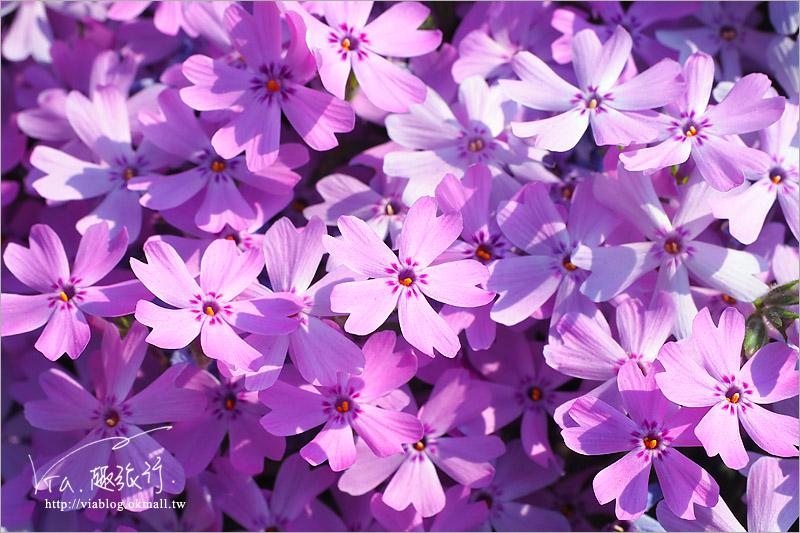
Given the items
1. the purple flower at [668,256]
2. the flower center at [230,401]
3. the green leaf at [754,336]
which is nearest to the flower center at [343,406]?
the flower center at [230,401]

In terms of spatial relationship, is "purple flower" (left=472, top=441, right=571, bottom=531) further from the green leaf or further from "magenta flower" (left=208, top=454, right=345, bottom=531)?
the green leaf

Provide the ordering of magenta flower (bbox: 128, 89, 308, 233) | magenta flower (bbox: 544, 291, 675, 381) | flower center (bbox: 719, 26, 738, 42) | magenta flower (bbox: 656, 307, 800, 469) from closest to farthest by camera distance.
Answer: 1. magenta flower (bbox: 656, 307, 800, 469)
2. magenta flower (bbox: 544, 291, 675, 381)
3. magenta flower (bbox: 128, 89, 308, 233)
4. flower center (bbox: 719, 26, 738, 42)

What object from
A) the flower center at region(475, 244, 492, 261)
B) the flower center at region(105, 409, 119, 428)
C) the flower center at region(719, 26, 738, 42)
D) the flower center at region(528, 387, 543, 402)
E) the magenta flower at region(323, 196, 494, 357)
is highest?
the flower center at region(719, 26, 738, 42)

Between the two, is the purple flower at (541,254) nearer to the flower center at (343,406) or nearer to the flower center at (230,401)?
the flower center at (343,406)

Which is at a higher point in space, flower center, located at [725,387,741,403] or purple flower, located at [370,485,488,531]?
flower center, located at [725,387,741,403]

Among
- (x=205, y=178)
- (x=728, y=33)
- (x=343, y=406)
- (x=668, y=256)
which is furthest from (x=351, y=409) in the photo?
(x=728, y=33)

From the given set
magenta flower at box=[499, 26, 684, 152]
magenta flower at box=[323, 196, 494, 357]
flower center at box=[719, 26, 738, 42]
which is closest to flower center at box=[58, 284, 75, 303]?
magenta flower at box=[323, 196, 494, 357]
